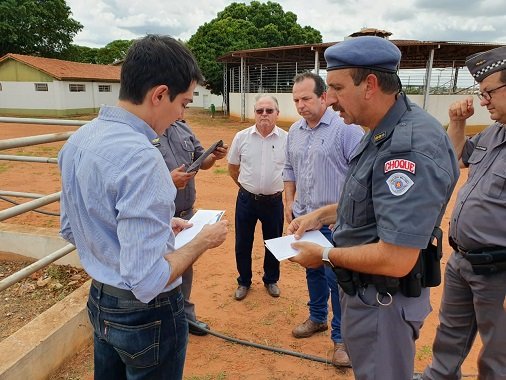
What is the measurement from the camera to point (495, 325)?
2.21 m

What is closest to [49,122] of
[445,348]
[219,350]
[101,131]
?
[101,131]

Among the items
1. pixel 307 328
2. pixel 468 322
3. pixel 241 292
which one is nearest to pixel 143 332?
pixel 468 322

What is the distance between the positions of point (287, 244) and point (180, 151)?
56.6 inches

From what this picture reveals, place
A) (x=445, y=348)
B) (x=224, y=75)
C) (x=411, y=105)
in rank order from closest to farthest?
(x=411, y=105) < (x=445, y=348) < (x=224, y=75)

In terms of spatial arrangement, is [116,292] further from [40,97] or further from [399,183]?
[40,97]

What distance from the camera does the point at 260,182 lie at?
378cm

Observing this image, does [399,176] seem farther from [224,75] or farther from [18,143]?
[224,75]

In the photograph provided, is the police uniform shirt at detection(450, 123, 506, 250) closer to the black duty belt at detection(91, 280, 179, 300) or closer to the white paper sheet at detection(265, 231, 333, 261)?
the white paper sheet at detection(265, 231, 333, 261)

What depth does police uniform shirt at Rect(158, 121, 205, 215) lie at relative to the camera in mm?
3061

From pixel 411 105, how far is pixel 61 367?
2.84 meters

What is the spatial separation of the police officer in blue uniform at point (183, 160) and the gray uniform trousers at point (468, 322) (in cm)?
187

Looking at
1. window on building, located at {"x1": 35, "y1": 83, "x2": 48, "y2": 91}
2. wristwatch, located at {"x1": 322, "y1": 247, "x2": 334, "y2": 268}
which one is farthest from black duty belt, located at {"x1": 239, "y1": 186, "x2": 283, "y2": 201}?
window on building, located at {"x1": 35, "y1": 83, "x2": 48, "y2": 91}

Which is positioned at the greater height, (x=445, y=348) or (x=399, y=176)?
(x=399, y=176)

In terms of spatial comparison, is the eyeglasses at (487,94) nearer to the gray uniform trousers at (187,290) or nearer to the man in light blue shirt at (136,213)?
the man in light blue shirt at (136,213)
